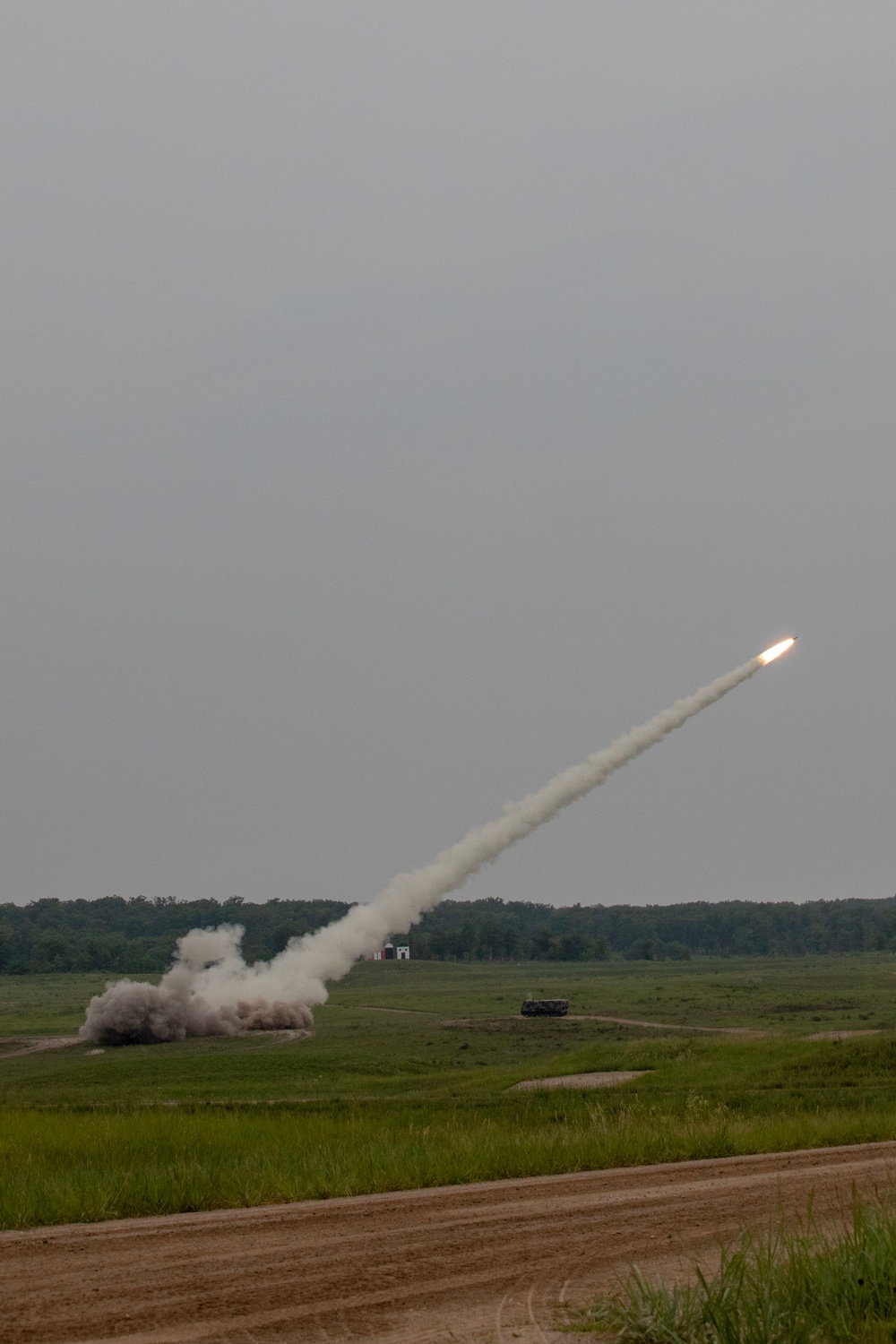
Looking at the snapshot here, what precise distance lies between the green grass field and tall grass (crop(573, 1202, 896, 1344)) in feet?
28.1

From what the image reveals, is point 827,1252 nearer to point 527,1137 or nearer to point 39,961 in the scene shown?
point 527,1137

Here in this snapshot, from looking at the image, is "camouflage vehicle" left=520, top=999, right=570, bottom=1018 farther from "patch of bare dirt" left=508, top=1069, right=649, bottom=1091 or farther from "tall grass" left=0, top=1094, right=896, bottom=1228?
"tall grass" left=0, top=1094, right=896, bottom=1228

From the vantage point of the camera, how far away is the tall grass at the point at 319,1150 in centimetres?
1823

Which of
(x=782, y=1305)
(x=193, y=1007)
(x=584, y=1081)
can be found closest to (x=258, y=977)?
(x=193, y=1007)

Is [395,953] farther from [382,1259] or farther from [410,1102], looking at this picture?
[382,1259]

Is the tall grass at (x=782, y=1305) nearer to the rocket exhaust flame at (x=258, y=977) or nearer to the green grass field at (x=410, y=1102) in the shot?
the green grass field at (x=410, y=1102)

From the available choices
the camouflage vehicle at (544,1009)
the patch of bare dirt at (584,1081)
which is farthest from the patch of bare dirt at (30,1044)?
the patch of bare dirt at (584,1081)

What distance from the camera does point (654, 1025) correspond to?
7350cm

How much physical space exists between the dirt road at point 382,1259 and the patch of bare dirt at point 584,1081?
71.9 ft

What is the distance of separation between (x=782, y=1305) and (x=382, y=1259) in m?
5.02

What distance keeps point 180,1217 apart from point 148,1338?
617 cm

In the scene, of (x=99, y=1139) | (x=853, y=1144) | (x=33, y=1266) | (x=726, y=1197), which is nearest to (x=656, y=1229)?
(x=726, y=1197)

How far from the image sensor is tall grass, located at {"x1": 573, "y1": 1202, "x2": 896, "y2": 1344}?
10.1 m

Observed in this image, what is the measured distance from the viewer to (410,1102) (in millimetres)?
37375
